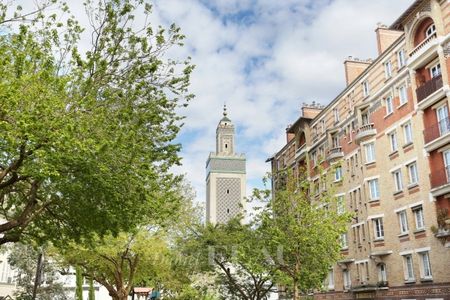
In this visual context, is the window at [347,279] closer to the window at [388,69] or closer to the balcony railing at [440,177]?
the balcony railing at [440,177]

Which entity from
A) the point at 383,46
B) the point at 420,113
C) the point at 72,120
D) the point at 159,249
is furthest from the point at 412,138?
the point at 72,120

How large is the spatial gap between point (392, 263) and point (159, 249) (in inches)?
594

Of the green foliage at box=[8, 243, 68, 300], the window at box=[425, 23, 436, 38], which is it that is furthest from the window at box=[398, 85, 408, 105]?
the green foliage at box=[8, 243, 68, 300]

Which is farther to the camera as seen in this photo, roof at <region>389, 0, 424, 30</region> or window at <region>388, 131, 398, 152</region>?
window at <region>388, 131, 398, 152</region>

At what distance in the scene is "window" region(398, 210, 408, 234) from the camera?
97.3 feet

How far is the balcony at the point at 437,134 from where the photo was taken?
85.1 ft

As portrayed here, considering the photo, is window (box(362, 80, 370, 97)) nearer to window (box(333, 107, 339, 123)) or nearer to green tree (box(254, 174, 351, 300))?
window (box(333, 107, 339, 123))

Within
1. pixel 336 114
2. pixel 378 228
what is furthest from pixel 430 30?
pixel 378 228

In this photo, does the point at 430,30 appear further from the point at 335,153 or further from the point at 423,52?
the point at 335,153

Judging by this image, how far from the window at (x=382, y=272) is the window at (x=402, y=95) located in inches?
434

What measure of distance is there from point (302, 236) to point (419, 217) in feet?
29.6

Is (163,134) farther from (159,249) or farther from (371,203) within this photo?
(371,203)

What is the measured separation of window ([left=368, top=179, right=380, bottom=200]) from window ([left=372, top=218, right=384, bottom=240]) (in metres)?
1.59

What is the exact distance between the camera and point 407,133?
3023 centimetres
